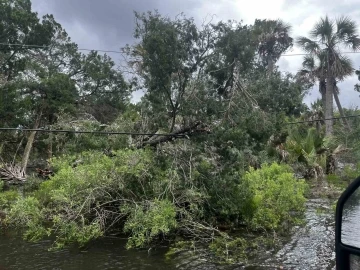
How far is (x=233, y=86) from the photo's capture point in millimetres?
12086

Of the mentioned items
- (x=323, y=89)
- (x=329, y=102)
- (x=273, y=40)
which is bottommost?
(x=329, y=102)

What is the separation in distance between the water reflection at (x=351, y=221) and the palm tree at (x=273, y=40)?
122ft

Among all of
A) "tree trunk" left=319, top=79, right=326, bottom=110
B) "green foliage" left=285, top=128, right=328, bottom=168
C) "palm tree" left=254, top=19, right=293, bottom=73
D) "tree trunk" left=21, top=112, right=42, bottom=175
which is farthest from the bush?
"palm tree" left=254, top=19, right=293, bottom=73

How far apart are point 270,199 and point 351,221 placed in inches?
401

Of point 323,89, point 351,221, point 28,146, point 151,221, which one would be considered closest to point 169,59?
point 151,221

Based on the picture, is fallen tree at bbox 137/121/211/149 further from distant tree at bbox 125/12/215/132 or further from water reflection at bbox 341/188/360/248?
water reflection at bbox 341/188/360/248

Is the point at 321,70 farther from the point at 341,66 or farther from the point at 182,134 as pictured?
the point at 182,134

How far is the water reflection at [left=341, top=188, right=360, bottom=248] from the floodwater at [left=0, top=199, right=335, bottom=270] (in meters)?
7.34

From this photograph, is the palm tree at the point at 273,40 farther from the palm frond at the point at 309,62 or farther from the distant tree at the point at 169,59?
the distant tree at the point at 169,59

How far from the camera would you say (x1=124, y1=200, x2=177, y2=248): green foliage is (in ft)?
32.4

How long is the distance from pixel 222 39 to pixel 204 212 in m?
5.09

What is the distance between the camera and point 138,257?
10367mm

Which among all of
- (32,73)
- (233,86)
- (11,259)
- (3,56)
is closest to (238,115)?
(233,86)

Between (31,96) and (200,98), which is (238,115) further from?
(31,96)
